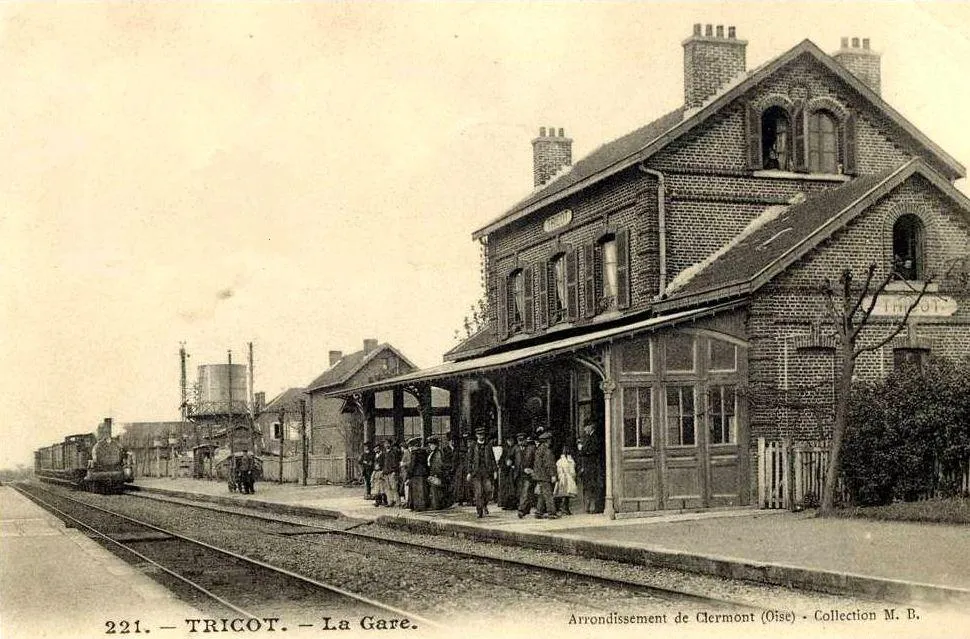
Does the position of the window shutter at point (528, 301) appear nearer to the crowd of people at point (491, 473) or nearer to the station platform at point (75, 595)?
the crowd of people at point (491, 473)

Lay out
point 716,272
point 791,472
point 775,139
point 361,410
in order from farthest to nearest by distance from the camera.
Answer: point 361,410 < point 775,139 < point 716,272 < point 791,472

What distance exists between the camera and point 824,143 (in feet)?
75.9

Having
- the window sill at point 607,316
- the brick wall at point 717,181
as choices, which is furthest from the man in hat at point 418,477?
the brick wall at point 717,181

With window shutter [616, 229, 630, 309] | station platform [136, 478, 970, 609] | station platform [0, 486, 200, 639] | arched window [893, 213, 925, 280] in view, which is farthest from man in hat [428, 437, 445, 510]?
arched window [893, 213, 925, 280]

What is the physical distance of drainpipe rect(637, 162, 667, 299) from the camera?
71.6 feet

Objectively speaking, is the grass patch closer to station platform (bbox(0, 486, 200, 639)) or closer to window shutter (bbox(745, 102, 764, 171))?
window shutter (bbox(745, 102, 764, 171))

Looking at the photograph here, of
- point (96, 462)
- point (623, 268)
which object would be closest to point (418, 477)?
point (623, 268)

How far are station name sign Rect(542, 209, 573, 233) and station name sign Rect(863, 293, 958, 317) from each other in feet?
25.5

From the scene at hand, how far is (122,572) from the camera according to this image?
44.6 ft

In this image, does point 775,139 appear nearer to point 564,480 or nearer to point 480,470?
point 564,480

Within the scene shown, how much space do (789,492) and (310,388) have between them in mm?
43823

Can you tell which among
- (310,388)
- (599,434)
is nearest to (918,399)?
(599,434)

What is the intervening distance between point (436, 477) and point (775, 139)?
9415 mm

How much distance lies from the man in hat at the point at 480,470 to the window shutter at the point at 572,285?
5816 mm
